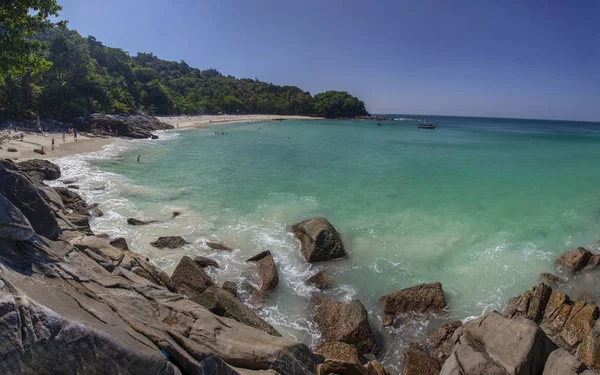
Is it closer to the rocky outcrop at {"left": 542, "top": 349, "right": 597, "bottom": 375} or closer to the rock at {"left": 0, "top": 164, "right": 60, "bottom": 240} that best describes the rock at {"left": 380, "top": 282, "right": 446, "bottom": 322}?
the rocky outcrop at {"left": 542, "top": 349, "right": 597, "bottom": 375}

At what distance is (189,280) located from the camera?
1073 cm

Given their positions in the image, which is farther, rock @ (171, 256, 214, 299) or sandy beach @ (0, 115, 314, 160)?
sandy beach @ (0, 115, 314, 160)

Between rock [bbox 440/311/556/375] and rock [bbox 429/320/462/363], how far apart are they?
1.33 metres

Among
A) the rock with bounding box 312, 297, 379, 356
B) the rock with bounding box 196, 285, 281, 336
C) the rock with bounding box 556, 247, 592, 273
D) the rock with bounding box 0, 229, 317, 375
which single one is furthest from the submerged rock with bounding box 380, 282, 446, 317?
the rock with bounding box 556, 247, 592, 273

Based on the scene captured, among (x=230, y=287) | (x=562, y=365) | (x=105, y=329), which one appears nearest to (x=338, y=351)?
(x=230, y=287)

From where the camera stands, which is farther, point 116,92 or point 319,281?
point 116,92

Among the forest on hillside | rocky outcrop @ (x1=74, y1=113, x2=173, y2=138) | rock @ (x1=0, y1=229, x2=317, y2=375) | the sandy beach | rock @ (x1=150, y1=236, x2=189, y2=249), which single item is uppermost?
the forest on hillside

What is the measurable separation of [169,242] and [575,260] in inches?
721

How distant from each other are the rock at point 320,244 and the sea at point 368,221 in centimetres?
39

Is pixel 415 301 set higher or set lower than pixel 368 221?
lower

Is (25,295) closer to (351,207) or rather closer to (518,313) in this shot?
(518,313)

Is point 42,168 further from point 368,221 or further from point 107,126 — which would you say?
point 107,126

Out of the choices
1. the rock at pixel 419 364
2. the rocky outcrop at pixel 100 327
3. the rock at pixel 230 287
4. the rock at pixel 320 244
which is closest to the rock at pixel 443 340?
the rock at pixel 419 364

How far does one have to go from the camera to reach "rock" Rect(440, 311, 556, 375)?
6.77 m
